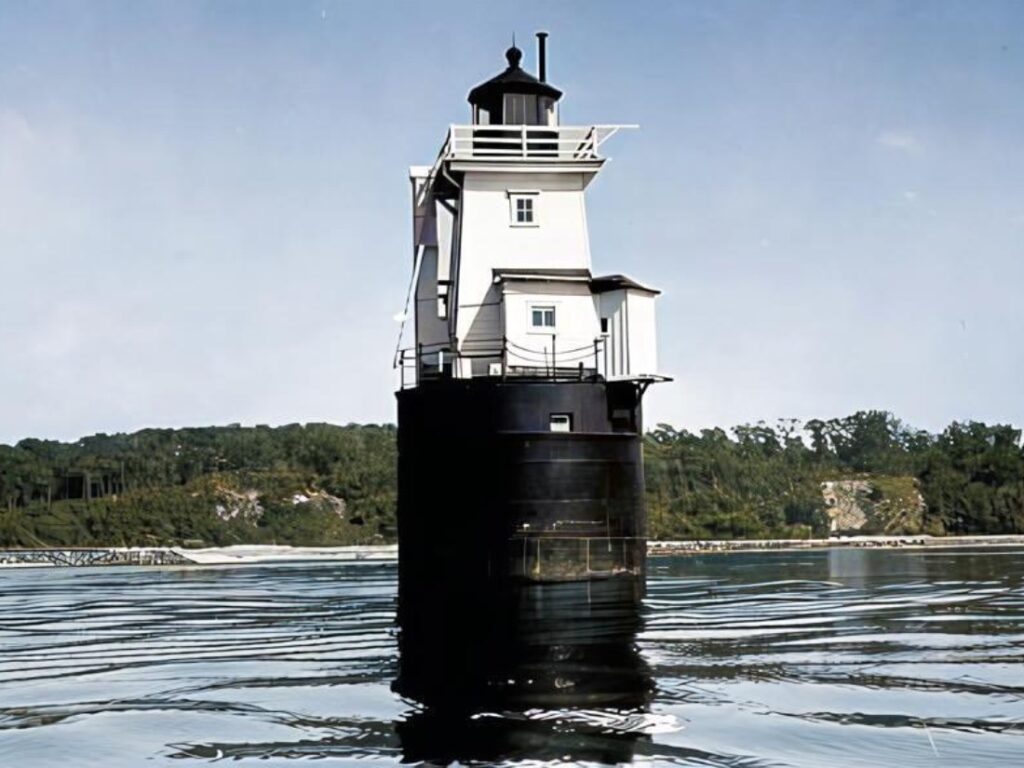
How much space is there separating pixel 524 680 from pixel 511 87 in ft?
54.1

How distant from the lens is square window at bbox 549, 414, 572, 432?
22.8 meters

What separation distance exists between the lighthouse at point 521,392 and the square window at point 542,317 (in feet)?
0.08

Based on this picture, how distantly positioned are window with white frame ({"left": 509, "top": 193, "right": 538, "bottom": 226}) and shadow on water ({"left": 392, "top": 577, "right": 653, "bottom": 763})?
314 inches

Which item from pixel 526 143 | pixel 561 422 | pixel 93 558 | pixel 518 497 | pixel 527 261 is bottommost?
pixel 93 558

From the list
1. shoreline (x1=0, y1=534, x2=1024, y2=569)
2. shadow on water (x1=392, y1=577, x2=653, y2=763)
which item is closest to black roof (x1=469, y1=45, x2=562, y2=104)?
shadow on water (x1=392, y1=577, x2=653, y2=763)

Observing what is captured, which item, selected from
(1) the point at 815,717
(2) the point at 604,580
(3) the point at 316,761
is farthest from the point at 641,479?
(3) the point at 316,761

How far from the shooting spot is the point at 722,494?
9019 centimetres

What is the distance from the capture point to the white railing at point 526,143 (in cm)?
2505

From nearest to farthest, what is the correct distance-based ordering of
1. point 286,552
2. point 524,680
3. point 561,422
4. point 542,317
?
point 524,680 → point 561,422 → point 542,317 → point 286,552

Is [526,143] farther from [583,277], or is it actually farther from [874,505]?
[874,505]

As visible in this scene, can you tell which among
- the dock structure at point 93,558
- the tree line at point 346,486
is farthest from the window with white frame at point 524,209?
the tree line at point 346,486

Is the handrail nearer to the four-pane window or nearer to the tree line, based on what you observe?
the four-pane window

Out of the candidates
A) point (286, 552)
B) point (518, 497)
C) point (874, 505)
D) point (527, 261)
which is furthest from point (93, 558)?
point (874, 505)

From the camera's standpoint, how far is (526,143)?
2523 cm
